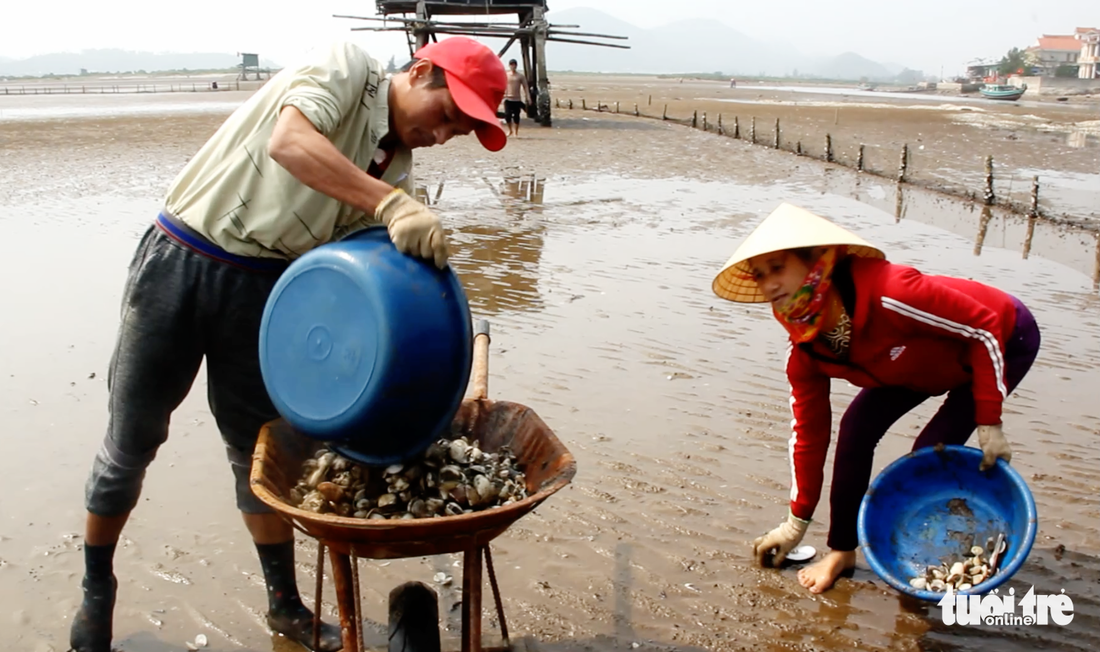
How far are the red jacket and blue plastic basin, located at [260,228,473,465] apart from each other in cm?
140

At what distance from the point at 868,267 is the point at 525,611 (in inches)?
66.0

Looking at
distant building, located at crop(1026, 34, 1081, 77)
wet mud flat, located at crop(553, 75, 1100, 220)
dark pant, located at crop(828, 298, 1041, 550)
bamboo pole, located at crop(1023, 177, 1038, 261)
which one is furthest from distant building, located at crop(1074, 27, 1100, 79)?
dark pant, located at crop(828, 298, 1041, 550)

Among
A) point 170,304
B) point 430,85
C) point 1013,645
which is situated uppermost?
point 430,85

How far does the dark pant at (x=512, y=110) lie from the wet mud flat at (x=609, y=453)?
33.0 ft

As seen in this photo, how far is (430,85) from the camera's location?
8.16ft

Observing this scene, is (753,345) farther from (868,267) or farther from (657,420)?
(868,267)

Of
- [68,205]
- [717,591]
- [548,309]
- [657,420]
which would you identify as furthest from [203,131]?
[717,591]

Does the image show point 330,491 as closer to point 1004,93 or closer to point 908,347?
point 908,347

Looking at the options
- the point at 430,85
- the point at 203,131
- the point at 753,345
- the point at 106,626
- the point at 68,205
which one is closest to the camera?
the point at 430,85

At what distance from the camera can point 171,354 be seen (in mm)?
2707

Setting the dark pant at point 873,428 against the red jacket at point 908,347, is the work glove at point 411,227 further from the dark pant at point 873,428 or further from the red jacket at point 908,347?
the dark pant at point 873,428

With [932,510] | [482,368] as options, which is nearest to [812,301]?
[932,510]

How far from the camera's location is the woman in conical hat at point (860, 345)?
9.49 ft

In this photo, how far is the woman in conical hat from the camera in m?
2.89
